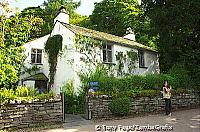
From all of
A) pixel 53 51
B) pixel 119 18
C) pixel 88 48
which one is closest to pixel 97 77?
pixel 88 48

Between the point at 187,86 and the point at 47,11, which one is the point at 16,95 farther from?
the point at 47,11

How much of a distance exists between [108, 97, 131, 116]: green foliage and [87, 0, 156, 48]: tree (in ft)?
71.1

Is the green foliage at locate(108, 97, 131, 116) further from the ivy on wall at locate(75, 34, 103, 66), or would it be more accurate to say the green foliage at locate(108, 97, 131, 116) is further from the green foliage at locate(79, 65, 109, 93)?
the ivy on wall at locate(75, 34, 103, 66)

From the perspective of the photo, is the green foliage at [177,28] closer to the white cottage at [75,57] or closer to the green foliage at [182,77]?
the green foliage at [182,77]

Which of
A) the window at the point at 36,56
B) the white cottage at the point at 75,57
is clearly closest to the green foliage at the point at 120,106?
the white cottage at the point at 75,57

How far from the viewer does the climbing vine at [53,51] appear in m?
23.6

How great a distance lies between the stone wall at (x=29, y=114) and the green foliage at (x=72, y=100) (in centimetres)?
→ 517

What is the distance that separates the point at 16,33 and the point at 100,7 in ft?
102

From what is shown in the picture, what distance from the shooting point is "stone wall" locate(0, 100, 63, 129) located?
1198 centimetres

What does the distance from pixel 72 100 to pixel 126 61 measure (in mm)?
7752

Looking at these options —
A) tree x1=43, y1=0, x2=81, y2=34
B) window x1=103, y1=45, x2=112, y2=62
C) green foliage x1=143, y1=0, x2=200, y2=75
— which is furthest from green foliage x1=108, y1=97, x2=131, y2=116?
tree x1=43, y1=0, x2=81, y2=34

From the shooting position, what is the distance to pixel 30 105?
42.3ft

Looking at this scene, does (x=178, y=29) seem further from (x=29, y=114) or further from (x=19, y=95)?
(x=29, y=114)

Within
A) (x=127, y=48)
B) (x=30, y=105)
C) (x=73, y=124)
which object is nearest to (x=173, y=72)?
(x=127, y=48)
